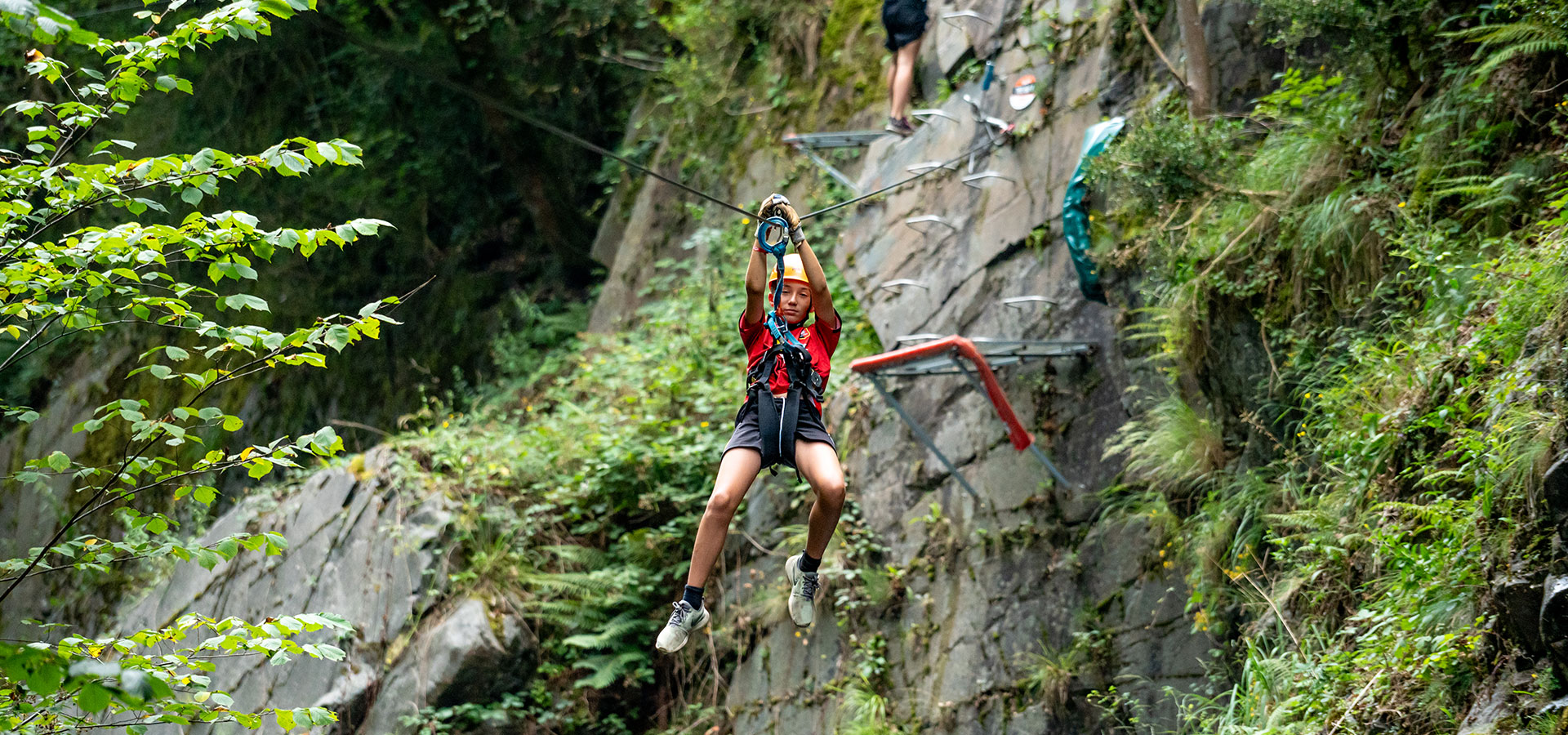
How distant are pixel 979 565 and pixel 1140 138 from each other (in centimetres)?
291

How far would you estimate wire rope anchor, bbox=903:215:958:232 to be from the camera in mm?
8375

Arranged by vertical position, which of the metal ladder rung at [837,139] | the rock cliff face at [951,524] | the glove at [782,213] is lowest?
the rock cliff face at [951,524]

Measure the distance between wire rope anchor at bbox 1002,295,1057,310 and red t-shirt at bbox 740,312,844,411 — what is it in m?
2.73

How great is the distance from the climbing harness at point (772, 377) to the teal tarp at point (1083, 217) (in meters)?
2.94

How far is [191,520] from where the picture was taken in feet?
42.2

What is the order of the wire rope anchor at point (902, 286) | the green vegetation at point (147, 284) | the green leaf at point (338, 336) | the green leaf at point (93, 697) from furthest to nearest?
the wire rope anchor at point (902, 286) < the green leaf at point (338, 336) < the green vegetation at point (147, 284) < the green leaf at point (93, 697)

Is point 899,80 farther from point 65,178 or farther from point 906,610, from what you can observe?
point 65,178

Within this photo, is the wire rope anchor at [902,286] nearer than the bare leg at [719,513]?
No

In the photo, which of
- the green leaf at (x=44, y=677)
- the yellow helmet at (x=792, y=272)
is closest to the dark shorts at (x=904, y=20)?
the yellow helmet at (x=792, y=272)

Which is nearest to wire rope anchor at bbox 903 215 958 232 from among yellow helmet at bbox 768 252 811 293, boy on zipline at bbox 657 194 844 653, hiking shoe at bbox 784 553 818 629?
yellow helmet at bbox 768 252 811 293

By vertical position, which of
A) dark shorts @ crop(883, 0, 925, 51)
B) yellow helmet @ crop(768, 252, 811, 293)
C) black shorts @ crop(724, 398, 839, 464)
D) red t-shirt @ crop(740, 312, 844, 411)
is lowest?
black shorts @ crop(724, 398, 839, 464)

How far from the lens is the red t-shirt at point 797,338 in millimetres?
4938

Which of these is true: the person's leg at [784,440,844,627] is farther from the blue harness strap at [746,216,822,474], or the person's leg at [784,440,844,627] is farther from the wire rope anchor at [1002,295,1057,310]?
the wire rope anchor at [1002,295,1057,310]

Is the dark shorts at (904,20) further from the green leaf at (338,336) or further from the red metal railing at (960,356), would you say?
the green leaf at (338,336)
